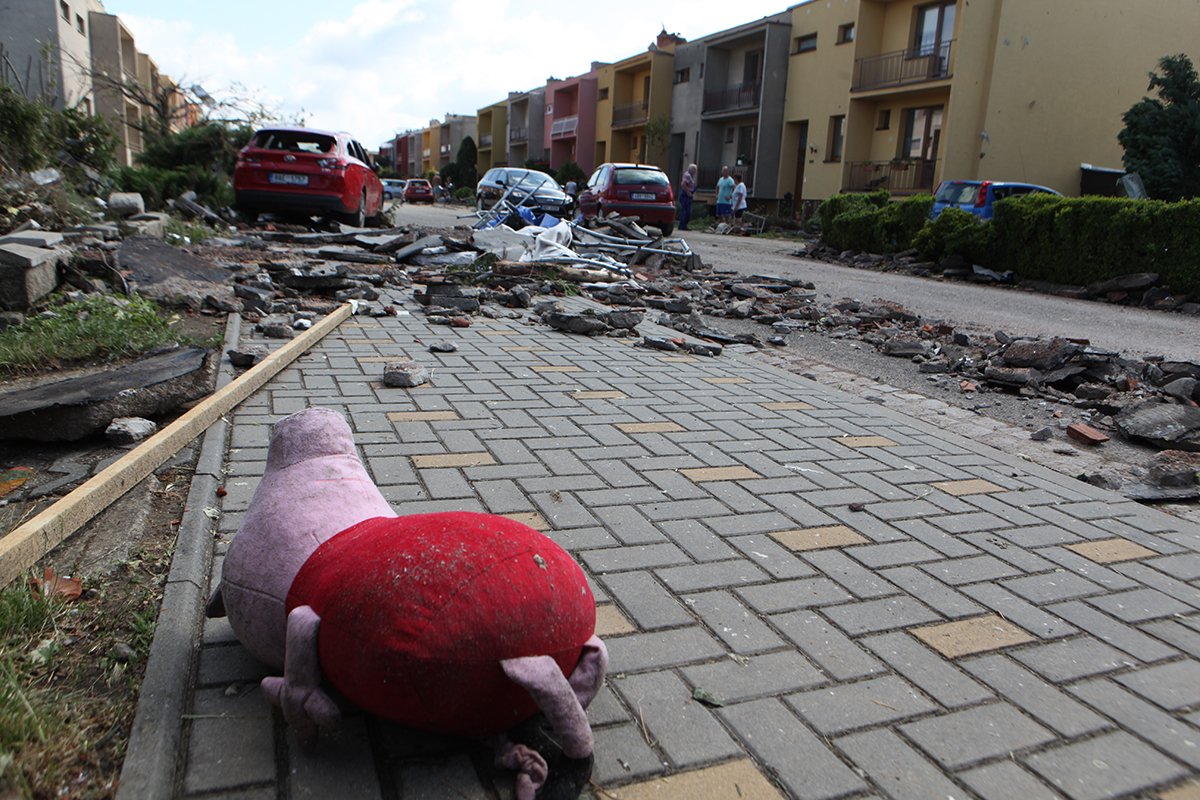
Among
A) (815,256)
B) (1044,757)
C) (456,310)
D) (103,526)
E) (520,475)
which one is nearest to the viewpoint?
(1044,757)

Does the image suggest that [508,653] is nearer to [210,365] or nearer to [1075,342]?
[210,365]

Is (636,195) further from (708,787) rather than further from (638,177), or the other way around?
(708,787)

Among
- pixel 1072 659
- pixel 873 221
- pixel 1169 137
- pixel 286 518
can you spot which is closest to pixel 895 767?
pixel 1072 659

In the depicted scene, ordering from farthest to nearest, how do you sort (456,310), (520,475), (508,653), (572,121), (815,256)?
(572,121) < (815,256) < (456,310) < (520,475) < (508,653)

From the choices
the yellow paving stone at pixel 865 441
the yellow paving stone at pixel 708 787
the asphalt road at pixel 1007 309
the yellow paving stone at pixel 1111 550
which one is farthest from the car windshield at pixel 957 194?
the yellow paving stone at pixel 708 787

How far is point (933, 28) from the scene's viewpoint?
2909 cm

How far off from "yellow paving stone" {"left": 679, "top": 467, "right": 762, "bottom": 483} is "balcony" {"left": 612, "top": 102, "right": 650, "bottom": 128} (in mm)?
44380

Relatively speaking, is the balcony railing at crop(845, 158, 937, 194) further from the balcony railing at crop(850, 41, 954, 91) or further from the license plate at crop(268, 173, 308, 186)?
the license plate at crop(268, 173, 308, 186)

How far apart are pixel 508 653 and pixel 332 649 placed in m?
0.39

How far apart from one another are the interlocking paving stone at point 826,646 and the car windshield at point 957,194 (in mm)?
19051

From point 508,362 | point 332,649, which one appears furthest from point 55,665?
point 508,362

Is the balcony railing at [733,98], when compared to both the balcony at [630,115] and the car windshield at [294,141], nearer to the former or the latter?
the balcony at [630,115]

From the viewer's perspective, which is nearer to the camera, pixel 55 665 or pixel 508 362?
pixel 55 665

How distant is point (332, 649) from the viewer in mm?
1818
